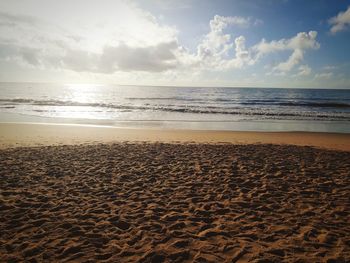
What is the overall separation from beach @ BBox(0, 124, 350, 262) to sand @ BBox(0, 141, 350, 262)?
0.02 meters

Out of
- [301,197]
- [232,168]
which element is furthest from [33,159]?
[301,197]

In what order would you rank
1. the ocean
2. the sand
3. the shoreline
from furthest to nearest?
the ocean
the shoreline
the sand

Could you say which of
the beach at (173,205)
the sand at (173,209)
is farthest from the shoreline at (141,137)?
the sand at (173,209)

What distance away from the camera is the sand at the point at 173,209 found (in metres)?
4.07

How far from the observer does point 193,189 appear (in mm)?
6617

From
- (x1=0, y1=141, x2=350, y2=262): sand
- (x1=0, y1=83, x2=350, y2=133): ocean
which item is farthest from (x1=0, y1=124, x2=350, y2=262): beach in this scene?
(x1=0, y1=83, x2=350, y2=133): ocean

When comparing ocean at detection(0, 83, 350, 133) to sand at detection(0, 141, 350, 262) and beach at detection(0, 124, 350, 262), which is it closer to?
beach at detection(0, 124, 350, 262)

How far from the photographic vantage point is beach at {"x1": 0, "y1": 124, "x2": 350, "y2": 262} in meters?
4.09

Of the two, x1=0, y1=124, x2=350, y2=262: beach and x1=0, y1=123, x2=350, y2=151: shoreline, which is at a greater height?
x1=0, y1=123, x2=350, y2=151: shoreline

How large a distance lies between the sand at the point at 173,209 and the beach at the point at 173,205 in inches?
1.0

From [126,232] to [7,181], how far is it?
4680 millimetres

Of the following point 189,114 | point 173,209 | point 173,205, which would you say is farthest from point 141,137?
point 189,114

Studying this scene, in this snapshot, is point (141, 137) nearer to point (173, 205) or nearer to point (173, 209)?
point (173, 205)

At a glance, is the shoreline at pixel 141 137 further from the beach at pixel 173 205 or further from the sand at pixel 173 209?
the sand at pixel 173 209
